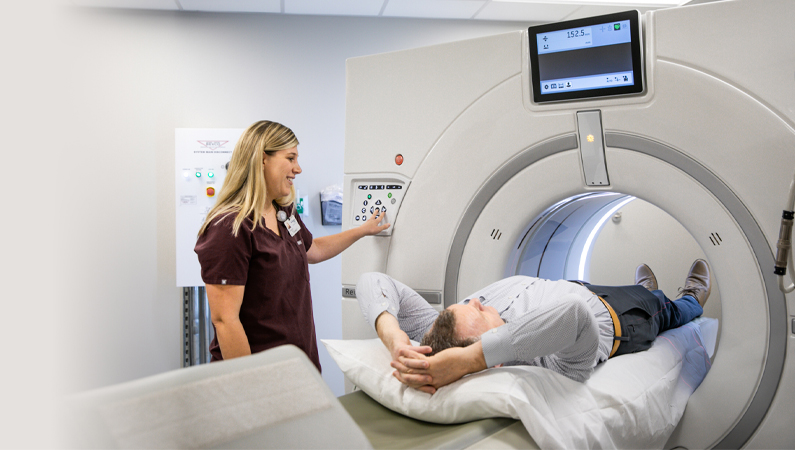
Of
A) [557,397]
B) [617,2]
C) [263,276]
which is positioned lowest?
[557,397]

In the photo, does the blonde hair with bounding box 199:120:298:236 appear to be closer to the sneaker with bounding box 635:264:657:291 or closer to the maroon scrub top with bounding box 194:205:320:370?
the maroon scrub top with bounding box 194:205:320:370

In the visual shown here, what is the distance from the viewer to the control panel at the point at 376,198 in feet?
5.66

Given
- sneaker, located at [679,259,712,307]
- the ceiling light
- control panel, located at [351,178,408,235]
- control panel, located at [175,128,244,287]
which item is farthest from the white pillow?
the ceiling light

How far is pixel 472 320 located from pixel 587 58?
819 mm

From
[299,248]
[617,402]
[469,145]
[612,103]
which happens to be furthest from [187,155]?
[617,402]

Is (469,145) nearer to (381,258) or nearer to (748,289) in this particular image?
(381,258)

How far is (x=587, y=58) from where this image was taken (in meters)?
1.44

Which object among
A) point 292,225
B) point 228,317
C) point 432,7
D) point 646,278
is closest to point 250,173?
point 292,225

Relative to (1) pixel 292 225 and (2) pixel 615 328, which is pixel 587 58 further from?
(1) pixel 292 225

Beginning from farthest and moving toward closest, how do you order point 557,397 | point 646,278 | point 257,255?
point 646,278 < point 257,255 < point 557,397

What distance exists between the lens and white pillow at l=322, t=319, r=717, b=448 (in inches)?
40.6

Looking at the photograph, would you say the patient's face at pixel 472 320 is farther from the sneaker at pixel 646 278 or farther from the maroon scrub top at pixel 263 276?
the sneaker at pixel 646 278

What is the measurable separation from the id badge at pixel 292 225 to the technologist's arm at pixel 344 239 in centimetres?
16

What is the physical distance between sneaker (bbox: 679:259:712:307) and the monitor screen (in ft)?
3.72
